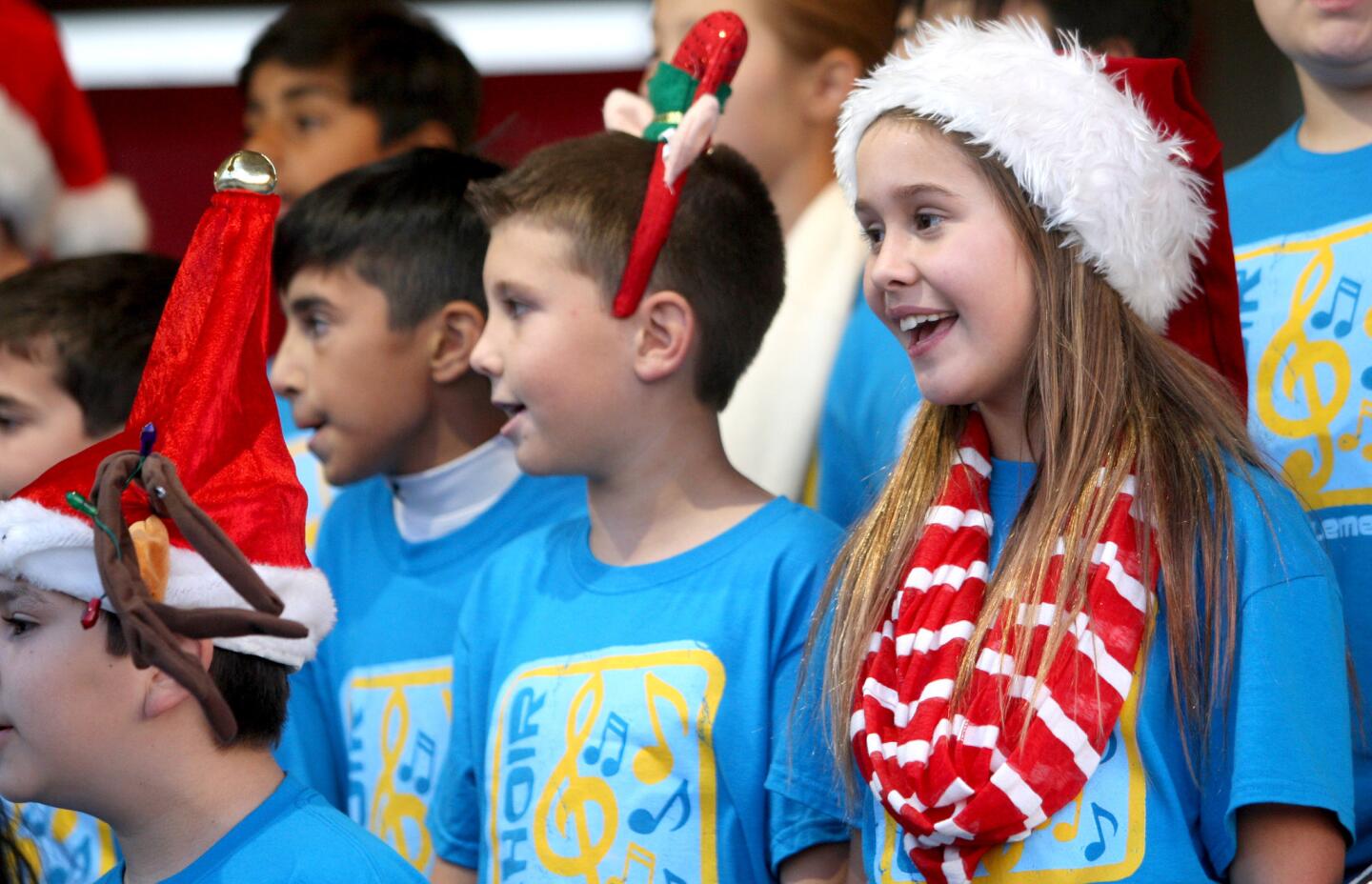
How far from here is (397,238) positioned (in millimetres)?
2531

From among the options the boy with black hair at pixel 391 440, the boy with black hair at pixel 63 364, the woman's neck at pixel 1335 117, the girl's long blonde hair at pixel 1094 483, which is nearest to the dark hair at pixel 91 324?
the boy with black hair at pixel 63 364

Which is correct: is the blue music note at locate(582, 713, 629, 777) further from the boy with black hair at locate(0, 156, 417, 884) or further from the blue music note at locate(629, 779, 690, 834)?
the boy with black hair at locate(0, 156, 417, 884)

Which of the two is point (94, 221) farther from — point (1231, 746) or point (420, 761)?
point (1231, 746)

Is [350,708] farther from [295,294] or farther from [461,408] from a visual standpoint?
[295,294]

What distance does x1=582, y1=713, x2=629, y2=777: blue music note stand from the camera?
196 centimetres

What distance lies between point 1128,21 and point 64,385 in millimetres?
1636

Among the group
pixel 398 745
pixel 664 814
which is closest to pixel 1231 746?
pixel 664 814

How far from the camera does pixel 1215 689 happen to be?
A: 61.7 inches

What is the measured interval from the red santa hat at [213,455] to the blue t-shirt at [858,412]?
33.8 inches

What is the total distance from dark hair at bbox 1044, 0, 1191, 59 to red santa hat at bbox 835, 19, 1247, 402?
618mm

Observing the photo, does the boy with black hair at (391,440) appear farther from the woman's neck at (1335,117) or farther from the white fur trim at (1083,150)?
the woman's neck at (1335,117)

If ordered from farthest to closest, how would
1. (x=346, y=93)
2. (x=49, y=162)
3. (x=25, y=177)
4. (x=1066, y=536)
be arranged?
(x=49, y=162) < (x=25, y=177) < (x=346, y=93) < (x=1066, y=536)

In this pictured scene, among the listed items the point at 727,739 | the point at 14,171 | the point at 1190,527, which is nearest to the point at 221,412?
the point at 727,739

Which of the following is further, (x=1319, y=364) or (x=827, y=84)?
(x=827, y=84)
